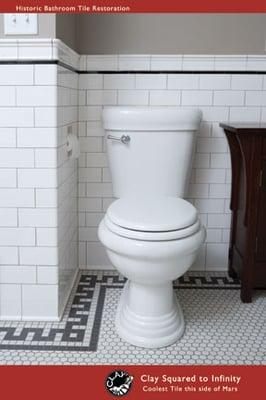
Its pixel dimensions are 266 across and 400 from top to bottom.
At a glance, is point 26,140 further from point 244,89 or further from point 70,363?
point 244,89

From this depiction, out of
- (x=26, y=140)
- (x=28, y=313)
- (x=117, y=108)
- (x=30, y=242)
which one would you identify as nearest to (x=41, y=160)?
(x=26, y=140)

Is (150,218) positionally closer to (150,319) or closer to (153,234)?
(153,234)

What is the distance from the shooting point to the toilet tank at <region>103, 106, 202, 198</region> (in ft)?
6.67

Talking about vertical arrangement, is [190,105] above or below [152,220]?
above

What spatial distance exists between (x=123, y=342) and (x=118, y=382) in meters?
0.28

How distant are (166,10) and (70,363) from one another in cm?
158

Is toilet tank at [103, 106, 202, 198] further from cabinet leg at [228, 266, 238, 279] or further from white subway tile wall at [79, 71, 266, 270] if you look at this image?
cabinet leg at [228, 266, 238, 279]

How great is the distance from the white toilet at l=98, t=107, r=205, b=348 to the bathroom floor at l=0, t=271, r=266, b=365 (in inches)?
2.5

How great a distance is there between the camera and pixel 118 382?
1.50m

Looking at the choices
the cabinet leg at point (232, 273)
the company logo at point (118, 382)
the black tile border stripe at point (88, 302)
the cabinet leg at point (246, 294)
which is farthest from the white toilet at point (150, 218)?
the cabinet leg at point (232, 273)

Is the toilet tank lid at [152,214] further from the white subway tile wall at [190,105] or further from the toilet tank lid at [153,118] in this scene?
the white subway tile wall at [190,105]

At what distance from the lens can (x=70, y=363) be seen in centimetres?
163

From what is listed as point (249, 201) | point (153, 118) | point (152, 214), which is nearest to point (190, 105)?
point (153, 118)

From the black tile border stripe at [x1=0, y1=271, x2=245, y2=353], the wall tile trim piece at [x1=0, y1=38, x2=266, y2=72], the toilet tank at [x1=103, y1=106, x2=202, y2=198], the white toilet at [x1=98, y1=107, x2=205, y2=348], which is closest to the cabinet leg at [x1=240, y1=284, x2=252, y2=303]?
the black tile border stripe at [x1=0, y1=271, x2=245, y2=353]
